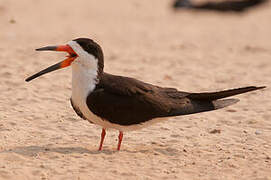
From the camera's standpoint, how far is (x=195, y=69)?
10844 millimetres

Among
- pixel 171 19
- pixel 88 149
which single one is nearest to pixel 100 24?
pixel 171 19

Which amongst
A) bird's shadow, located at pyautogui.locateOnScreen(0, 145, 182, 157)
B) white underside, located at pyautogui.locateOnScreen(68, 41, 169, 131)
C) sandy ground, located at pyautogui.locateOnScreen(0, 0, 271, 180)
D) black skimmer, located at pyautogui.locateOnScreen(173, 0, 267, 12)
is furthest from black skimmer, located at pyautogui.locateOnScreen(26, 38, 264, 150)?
black skimmer, located at pyautogui.locateOnScreen(173, 0, 267, 12)

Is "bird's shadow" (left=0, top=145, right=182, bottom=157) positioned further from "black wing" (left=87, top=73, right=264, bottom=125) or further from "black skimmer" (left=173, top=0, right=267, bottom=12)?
"black skimmer" (left=173, top=0, right=267, bottom=12)

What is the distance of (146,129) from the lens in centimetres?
708

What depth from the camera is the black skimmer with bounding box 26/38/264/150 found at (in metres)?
5.64

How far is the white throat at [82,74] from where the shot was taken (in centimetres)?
565

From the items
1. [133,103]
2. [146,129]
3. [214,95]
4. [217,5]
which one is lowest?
[217,5]

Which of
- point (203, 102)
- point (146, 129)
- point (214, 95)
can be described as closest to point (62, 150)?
point (146, 129)

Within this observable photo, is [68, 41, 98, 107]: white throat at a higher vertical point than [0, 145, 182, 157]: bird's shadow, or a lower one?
higher

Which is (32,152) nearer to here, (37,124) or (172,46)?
(37,124)

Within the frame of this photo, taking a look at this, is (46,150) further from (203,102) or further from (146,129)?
(203,102)

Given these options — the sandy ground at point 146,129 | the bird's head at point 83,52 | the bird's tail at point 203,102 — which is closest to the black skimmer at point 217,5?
the sandy ground at point 146,129

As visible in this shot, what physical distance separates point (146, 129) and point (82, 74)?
1.75 metres

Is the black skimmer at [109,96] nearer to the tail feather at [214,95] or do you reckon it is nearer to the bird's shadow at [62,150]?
the tail feather at [214,95]
